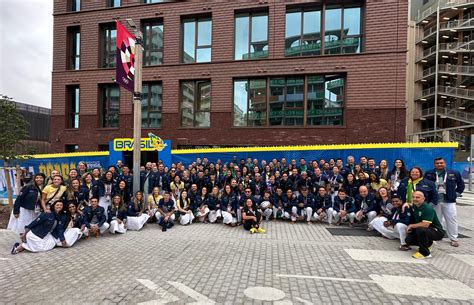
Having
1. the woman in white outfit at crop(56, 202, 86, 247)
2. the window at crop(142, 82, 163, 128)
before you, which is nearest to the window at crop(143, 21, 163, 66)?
the window at crop(142, 82, 163, 128)

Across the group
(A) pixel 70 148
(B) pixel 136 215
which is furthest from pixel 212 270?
(A) pixel 70 148

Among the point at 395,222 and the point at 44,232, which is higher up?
the point at 395,222

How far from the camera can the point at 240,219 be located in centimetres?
794

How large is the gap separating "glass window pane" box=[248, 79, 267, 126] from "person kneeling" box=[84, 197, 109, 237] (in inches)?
420

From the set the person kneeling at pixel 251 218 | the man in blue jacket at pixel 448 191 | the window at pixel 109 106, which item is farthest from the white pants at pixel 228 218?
the window at pixel 109 106

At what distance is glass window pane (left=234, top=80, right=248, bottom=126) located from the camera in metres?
16.0

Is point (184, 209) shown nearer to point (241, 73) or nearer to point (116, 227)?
point (116, 227)

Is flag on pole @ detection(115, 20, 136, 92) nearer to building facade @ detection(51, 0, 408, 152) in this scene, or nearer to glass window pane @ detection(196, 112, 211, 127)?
building facade @ detection(51, 0, 408, 152)

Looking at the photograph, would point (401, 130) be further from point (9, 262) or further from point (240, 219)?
point (9, 262)

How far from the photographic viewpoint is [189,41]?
1692cm

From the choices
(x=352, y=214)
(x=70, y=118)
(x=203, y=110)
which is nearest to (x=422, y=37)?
(x=203, y=110)

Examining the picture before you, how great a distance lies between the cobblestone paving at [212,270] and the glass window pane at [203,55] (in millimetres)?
12691

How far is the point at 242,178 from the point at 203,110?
7999mm

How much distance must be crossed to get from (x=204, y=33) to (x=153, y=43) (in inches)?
139
